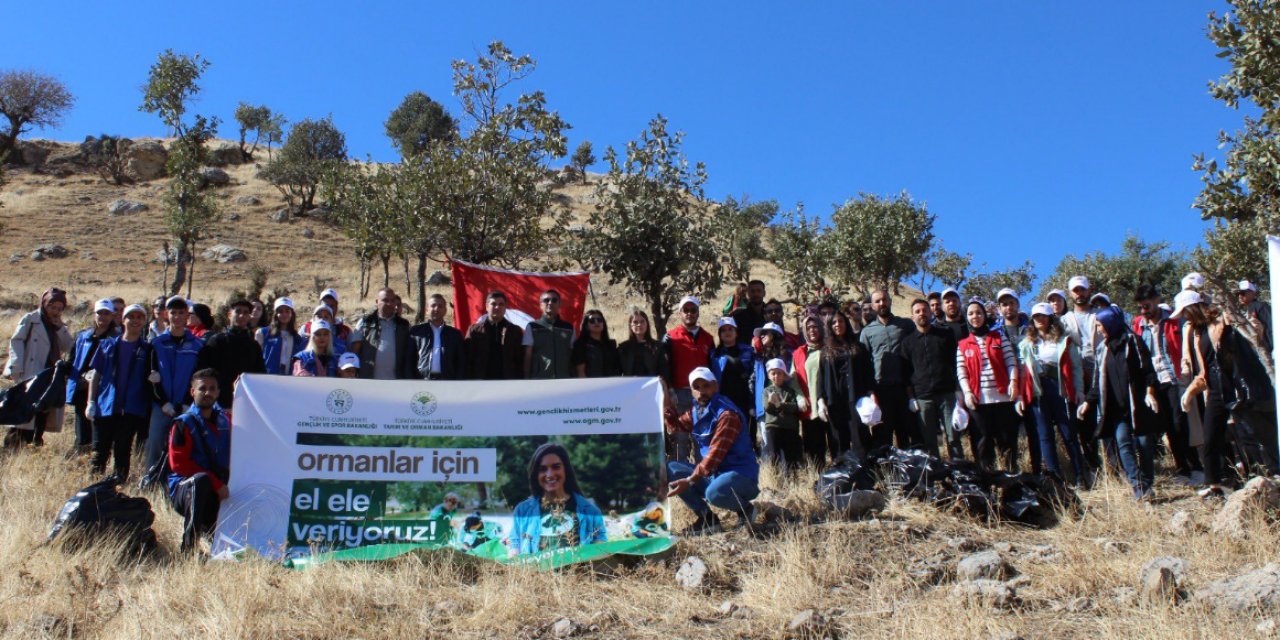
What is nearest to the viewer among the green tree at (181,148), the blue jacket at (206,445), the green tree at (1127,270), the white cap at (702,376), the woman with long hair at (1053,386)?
the blue jacket at (206,445)

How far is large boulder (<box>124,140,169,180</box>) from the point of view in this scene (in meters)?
56.6

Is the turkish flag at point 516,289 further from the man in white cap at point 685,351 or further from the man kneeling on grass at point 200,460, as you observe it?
the man kneeling on grass at point 200,460

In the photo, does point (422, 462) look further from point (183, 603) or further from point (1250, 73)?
point (1250, 73)

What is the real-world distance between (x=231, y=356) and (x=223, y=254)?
115ft

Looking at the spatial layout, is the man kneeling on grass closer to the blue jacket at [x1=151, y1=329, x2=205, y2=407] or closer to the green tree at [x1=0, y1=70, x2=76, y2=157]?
the blue jacket at [x1=151, y1=329, x2=205, y2=407]

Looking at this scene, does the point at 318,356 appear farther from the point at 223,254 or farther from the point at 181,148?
the point at 223,254

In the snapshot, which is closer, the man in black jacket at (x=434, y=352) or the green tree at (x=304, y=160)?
the man in black jacket at (x=434, y=352)

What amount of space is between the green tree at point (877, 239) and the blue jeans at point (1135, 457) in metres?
19.9

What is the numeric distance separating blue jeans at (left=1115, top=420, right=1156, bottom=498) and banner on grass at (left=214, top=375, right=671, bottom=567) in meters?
3.92

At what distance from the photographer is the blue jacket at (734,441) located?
7.23 m

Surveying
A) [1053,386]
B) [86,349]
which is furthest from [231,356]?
[1053,386]

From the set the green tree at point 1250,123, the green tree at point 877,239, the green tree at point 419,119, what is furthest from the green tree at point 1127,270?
the green tree at point 419,119

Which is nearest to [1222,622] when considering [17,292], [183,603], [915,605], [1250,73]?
[915,605]

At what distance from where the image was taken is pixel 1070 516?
6.95 m
